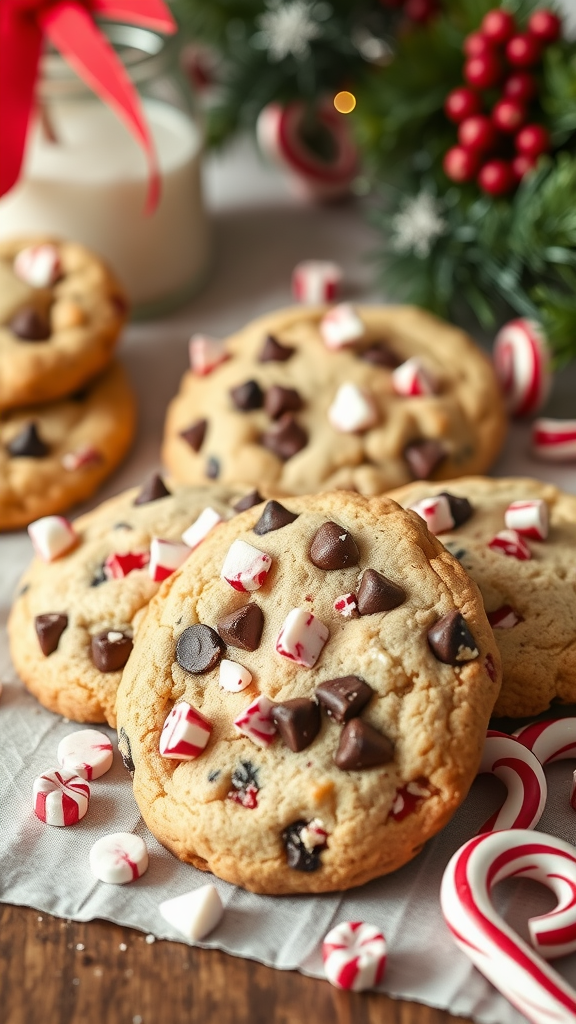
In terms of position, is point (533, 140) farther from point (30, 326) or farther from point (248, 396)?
point (30, 326)

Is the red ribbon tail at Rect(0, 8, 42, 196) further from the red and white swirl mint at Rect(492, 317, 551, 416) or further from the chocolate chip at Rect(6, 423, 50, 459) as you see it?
the red and white swirl mint at Rect(492, 317, 551, 416)

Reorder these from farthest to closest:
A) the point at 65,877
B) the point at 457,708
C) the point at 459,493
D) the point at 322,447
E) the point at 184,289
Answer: the point at 184,289, the point at 322,447, the point at 459,493, the point at 65,877, the point at 457,708

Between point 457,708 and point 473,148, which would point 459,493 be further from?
point 473,148

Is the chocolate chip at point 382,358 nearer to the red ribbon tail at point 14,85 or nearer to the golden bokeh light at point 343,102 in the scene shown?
the red ribbon tail at point 14,85

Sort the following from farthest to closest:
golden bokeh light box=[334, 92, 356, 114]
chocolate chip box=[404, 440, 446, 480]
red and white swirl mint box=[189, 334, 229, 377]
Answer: golden bokeh light box=[334, 92, 356, 114], red and white swirl mint box=[189, 334, 229, 377], chocolate chip box=[404, 440, 446, 480]

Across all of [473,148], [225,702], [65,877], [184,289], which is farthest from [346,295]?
[65,877]

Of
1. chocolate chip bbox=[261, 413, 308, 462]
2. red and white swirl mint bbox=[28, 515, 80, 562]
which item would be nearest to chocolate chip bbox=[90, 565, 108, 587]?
red and white swirl mint bbox=[28, 515, 80, 562]

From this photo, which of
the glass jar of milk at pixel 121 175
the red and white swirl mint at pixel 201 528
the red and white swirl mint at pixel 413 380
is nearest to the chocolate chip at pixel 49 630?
the red and white swirl mint at pixel 201 528
